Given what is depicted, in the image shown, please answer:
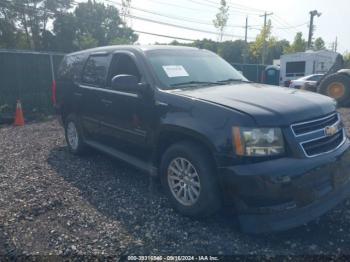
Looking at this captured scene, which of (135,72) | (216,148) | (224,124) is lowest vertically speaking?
(216,148)

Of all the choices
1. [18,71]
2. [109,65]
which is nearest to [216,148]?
[109,65]

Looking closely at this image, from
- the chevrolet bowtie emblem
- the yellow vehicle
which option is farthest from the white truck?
the chevrolet bowtie emblem

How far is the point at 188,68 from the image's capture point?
4.23 m

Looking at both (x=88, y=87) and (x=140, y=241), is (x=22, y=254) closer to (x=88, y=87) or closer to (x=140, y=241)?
(x=140, y=241)

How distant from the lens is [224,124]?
2984 mm

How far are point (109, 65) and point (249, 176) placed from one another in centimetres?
279

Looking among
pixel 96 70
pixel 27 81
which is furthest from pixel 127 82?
pixel 27 81

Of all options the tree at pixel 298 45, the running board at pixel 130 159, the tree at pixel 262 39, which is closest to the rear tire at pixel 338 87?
the running board at pixel 130 159

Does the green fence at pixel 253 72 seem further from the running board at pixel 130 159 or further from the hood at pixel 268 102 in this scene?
the hood at pixel 268 102

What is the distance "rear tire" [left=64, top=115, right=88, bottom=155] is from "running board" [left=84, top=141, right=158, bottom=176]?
519 millimetres

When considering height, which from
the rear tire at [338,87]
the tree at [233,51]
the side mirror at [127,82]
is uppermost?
the tree at [233,51]

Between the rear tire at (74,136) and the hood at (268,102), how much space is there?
263 cm

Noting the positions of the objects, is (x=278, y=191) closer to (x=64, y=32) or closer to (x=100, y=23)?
(x=64, y=32)

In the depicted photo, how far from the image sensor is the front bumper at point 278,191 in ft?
9.19
